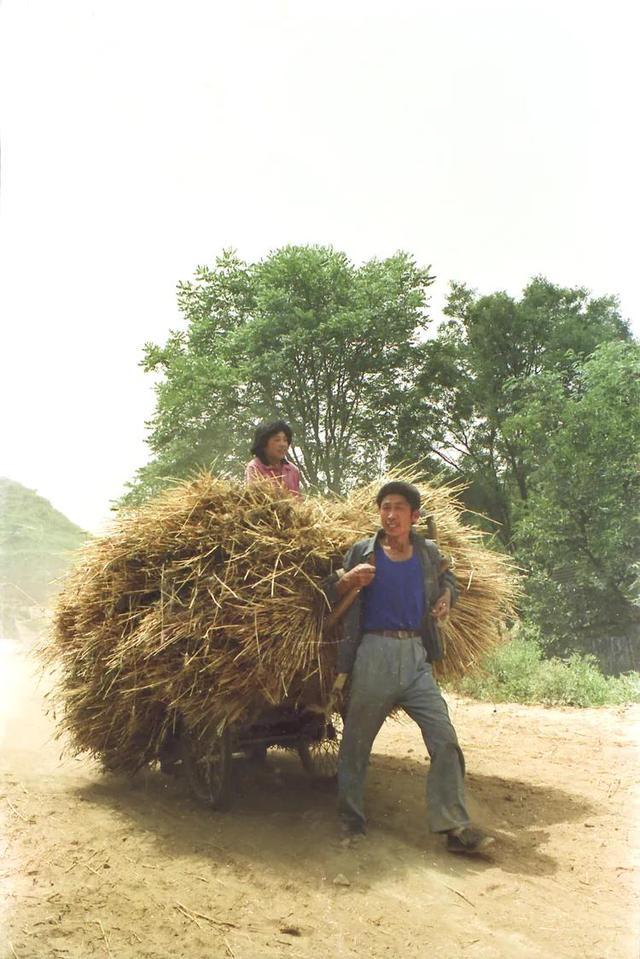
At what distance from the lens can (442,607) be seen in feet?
12.6

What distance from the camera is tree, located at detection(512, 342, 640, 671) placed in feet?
35.9

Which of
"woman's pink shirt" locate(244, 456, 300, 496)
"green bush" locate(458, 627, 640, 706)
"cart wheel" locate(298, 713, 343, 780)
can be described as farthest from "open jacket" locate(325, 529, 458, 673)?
"green bush" locate(458, 627, 640, 706)

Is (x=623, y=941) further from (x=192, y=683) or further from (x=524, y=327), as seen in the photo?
→ (x=524, y=327)

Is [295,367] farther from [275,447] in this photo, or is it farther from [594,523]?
[275,447]

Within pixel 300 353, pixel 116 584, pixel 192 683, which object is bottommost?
pixel 192 683

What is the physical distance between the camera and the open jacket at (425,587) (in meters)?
3.73

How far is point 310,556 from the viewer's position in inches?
149

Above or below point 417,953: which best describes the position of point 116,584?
above

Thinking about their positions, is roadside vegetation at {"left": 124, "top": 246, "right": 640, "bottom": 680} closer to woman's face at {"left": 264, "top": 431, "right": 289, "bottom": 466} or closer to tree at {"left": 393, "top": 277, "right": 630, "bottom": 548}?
tree at {"left": 393, "top": 277, "right": 630, "bottom": 548}

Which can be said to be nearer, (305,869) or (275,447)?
(305,869)

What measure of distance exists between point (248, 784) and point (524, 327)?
40.5 ft

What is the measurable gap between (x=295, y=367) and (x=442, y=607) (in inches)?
383

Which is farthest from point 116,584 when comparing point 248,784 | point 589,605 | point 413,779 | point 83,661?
point 589,605

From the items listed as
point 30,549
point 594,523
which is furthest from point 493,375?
point 30,549
